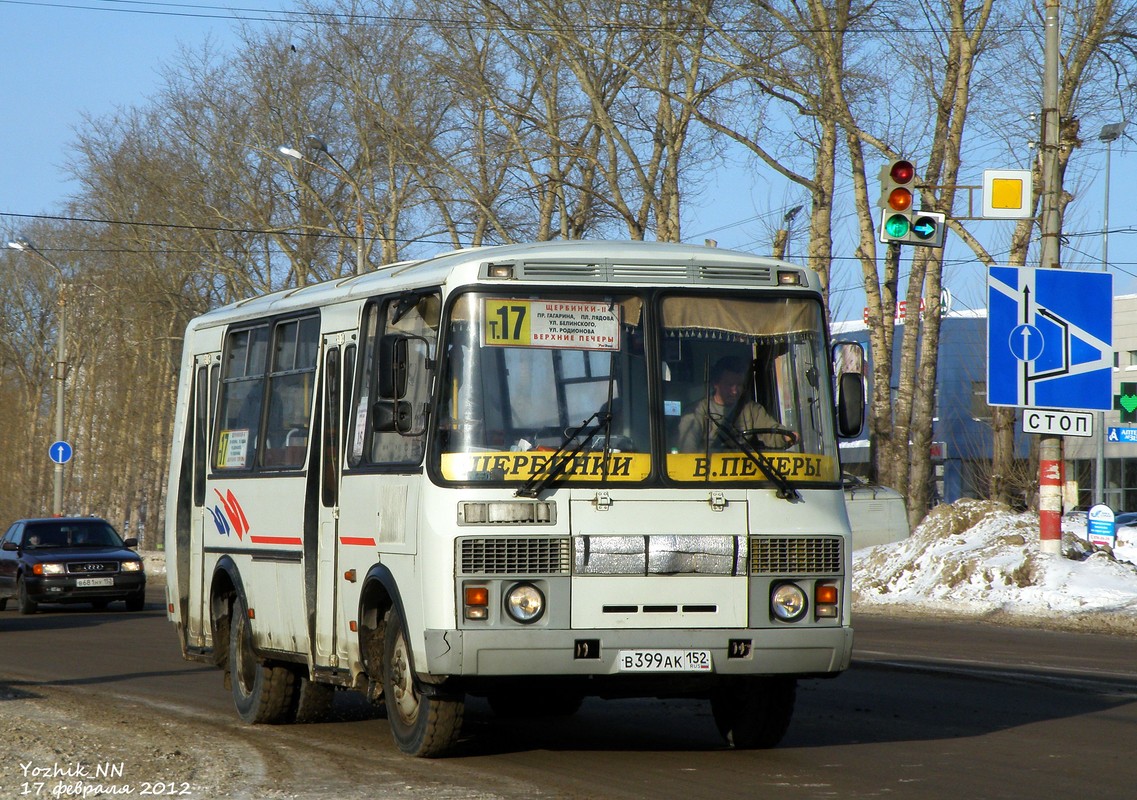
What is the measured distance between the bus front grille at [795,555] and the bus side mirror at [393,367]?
2041mm

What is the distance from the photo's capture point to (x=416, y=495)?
29.2ft

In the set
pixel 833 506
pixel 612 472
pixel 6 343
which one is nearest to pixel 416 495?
pixel 612 472

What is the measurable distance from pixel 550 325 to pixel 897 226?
39.3 ft

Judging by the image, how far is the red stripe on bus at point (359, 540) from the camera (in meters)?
9.62

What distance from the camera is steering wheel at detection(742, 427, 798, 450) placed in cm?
900

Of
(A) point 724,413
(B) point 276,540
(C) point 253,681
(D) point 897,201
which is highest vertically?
(D) point 897,201

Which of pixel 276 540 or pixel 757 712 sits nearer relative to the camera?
pixel 757 712

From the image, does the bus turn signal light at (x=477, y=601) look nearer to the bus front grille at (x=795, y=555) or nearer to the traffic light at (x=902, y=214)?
the bus front grille at (x=795, y=555)

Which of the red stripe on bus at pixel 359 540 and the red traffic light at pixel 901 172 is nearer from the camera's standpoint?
the red stripe on bus at pixel 359 540

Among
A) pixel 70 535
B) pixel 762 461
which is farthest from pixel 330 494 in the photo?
pixel 70 535

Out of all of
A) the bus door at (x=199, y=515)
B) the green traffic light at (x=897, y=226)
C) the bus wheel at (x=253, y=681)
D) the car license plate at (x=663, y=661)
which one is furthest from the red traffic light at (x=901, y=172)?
the car license plate at (x=663, y=661)

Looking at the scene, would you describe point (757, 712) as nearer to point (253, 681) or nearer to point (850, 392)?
point (850, 392)

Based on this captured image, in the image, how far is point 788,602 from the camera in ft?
29.1

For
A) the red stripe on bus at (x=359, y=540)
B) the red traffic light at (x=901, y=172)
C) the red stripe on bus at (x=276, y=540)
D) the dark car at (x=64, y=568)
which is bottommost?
the dark car at (x=64, y=568)
